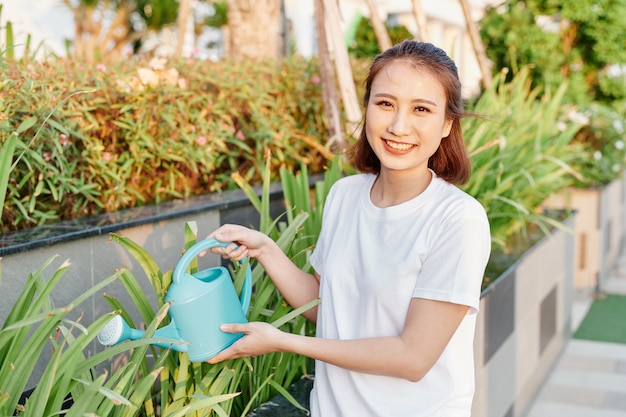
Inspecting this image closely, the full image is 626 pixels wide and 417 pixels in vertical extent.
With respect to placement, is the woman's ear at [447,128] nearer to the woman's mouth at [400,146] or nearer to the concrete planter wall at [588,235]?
the woman's mouth at [400,146]

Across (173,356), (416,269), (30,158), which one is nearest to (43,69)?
(30,158)

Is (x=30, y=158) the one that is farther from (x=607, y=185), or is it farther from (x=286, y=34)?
(x=607, y=185)

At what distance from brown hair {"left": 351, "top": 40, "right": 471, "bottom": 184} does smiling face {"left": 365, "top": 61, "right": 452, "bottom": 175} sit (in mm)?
17

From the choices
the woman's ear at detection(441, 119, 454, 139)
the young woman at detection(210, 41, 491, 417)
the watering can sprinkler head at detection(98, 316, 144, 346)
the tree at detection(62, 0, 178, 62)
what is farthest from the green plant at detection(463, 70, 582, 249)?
the tree at detection(62, 0, 178, 62)

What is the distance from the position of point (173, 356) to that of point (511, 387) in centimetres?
176

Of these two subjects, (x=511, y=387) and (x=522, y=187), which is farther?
(x=522, y=187)

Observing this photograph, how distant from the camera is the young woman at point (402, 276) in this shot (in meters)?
1.49

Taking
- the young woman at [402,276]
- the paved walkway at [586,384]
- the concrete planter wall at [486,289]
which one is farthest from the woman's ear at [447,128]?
the paved walkway at [586,384]

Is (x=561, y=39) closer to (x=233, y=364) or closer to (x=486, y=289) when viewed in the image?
(x=486, y=289)

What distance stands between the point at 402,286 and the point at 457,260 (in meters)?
0.13

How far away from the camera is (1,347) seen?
4.69 ft

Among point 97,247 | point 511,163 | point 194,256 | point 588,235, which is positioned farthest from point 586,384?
point 194,256

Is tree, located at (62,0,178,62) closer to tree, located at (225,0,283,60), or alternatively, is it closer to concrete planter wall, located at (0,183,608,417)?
tree, located at (225,0,283,60)

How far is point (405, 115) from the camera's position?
1562 millimetres
